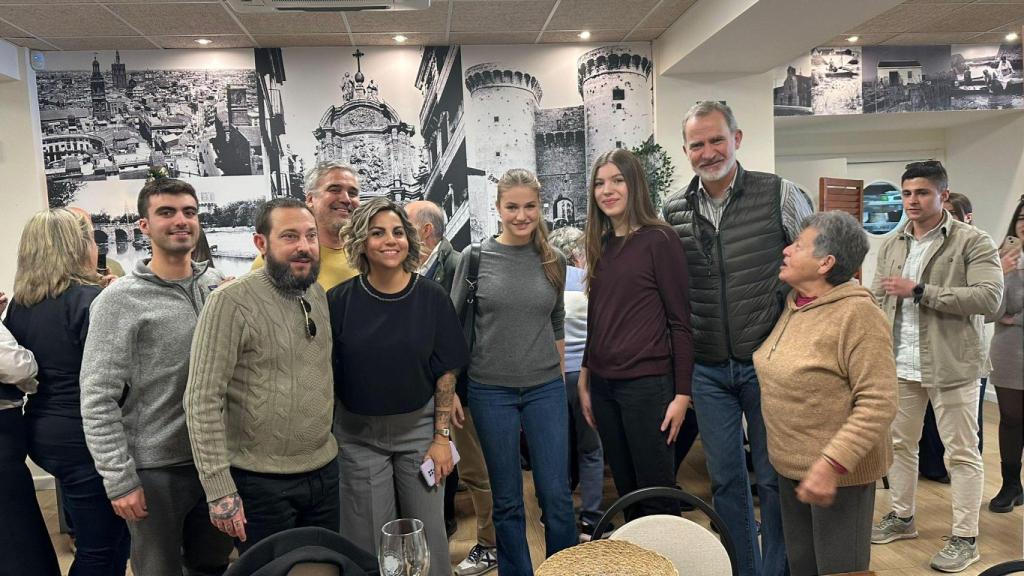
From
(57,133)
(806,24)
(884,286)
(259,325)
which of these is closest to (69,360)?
(259,325)

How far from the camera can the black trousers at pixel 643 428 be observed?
238 centimetres

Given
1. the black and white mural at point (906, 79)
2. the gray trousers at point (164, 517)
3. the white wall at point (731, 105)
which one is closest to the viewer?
the gray trousers at point (164, 517)

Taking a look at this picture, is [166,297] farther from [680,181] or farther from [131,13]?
Result: [680,181]

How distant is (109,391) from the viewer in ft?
6.93

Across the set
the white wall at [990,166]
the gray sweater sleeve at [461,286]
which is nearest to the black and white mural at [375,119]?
the gray sweater sleeve at [461,286]

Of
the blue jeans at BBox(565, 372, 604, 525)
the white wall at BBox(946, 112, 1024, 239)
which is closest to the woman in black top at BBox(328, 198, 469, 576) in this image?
the blue jeans at BBox(565, 372, 604, 525)

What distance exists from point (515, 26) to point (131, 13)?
2.75 meters

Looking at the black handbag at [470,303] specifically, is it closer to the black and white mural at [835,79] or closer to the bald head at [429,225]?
the bald head at [429,225]

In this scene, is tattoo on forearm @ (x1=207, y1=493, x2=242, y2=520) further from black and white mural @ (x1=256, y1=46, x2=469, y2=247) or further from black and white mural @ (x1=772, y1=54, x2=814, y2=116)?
black and white mural @ (x1=772, y1=54, x2=814, y2=116)

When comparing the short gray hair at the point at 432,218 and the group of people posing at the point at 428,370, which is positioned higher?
the short gray hair at the point at 432,218

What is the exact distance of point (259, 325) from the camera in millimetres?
2072

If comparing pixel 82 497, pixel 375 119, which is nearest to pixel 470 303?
pixel 82 497

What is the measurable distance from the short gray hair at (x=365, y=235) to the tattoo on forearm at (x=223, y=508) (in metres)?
0.85

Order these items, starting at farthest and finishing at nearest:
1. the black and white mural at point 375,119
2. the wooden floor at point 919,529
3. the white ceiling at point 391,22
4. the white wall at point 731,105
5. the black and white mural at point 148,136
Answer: the white wall at point 731,105, the black and white mural at point 375,119, the black and white mural at point 148,136, the white ceiling at point 391,22, the wooden floor at point 919,529
